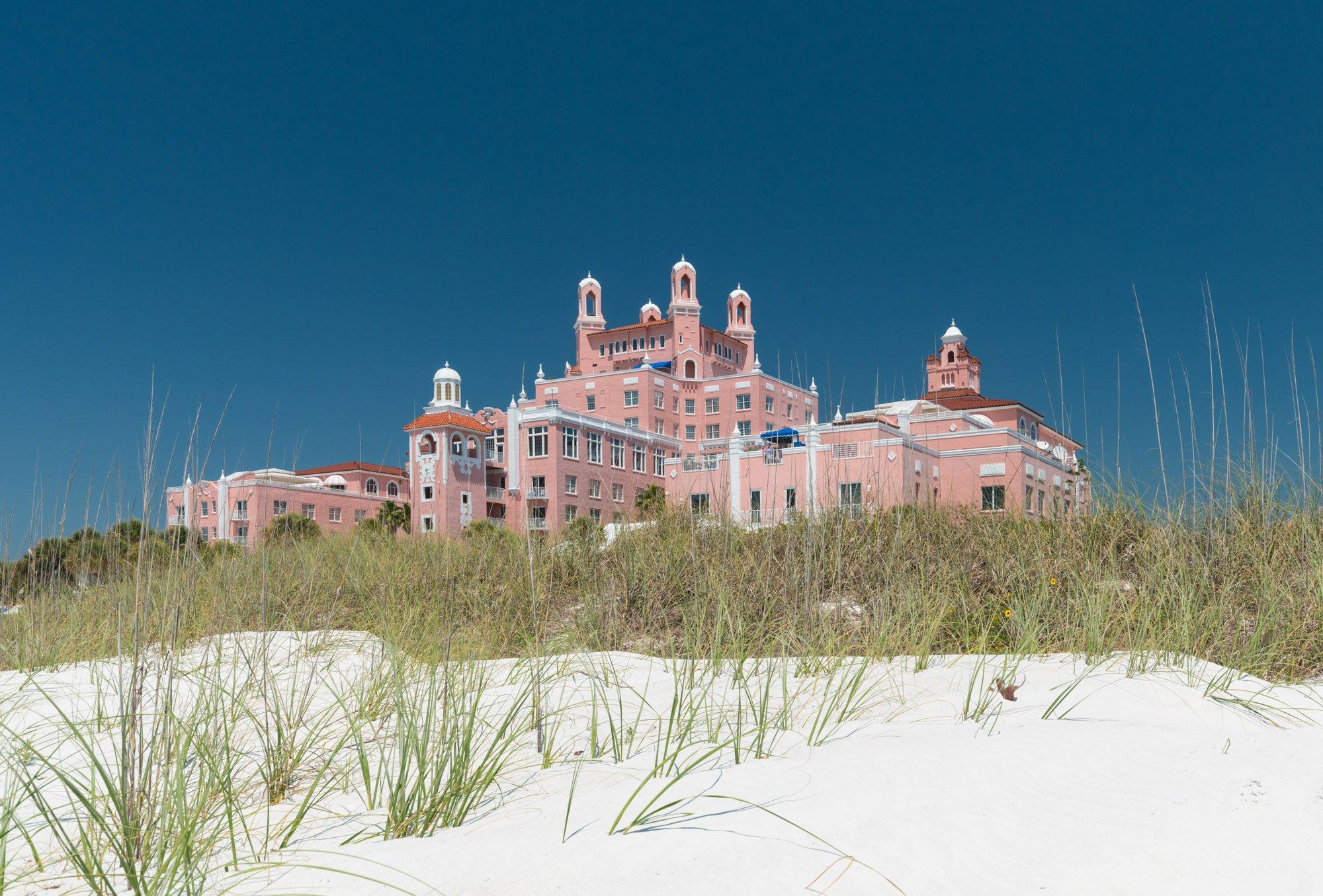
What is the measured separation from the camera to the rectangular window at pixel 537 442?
138ft

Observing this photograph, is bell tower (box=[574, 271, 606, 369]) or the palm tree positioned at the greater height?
bell tower (box=[574, 271, 606, 369])

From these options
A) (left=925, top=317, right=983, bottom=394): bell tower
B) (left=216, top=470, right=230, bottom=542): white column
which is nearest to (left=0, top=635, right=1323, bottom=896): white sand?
(left=216, top=470, right=230, bottom=542): white column

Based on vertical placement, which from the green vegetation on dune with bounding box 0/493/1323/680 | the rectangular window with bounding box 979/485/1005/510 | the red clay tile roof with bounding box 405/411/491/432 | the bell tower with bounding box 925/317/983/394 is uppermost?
the bell tower with bounding box 925/317/983/394

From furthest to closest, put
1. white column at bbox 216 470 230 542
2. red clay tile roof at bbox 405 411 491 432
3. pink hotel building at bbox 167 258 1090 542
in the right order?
red clay tile roof at bbox 405 411 491 432 < pink hotel building at bbox 167 258 1090 542 < white column at bbox 216 470 230 542

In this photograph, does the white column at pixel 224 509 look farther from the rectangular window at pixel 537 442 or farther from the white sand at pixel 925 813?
the rectangular window at pixel 537 442

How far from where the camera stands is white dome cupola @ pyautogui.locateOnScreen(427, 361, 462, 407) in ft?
154

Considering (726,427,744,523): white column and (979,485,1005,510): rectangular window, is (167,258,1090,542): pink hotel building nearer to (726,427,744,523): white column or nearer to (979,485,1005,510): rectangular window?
(726,427,744,523): white column

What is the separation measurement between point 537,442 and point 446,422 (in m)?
4.57

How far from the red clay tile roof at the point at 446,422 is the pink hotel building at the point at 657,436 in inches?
2.9

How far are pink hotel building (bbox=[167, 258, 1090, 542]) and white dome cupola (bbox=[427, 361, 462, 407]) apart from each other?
0.08 m

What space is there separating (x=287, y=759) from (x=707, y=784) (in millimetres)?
1557

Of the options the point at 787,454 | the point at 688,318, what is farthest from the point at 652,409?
the point at 787,454

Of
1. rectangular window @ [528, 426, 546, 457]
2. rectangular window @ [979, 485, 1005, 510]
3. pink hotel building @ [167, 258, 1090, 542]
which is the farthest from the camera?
rectangular window @ [528, 426, 546, 457]

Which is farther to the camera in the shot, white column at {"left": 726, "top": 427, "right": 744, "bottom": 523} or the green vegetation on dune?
white column at {"left": 726, "top": 427, "right": 744, "bottom": 523}
